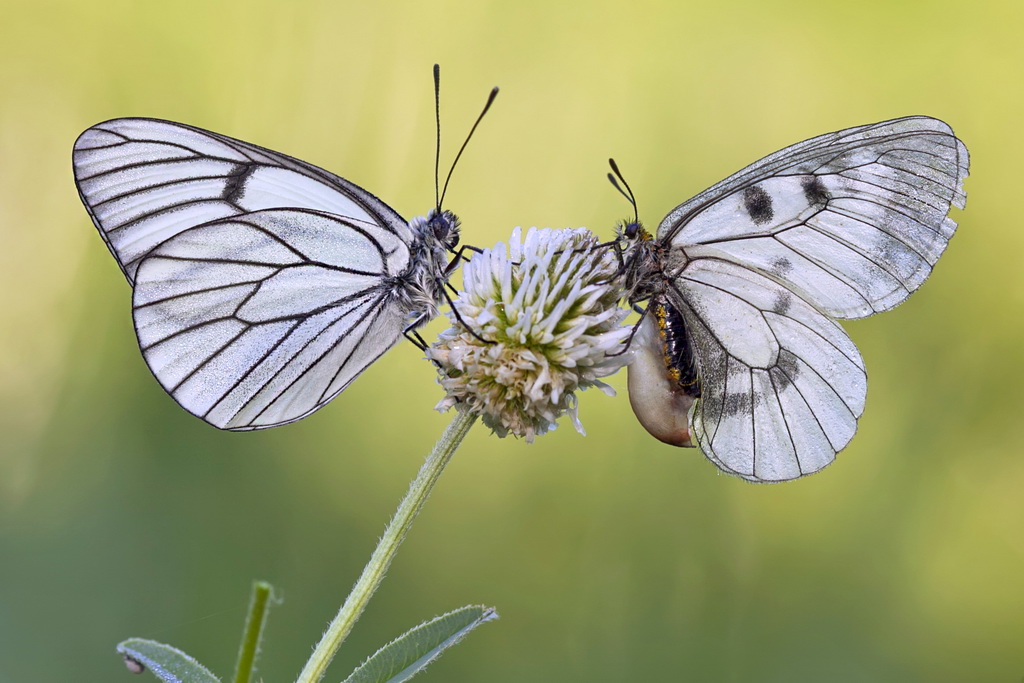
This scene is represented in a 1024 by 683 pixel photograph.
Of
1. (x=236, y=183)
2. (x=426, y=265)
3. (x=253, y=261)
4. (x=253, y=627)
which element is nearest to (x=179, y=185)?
(x=236, y=183)

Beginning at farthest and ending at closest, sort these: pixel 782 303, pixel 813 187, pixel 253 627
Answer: pixel 782 303, pixel 813 187, pixel 253 627

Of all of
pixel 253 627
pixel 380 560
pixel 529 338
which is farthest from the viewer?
pixel 529 338

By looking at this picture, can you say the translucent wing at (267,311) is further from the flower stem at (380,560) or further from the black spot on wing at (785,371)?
the black spot on wing at (785,371)

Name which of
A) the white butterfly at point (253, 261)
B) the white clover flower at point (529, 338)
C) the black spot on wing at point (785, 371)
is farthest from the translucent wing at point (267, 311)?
the black spot on wing at point (785, 371)

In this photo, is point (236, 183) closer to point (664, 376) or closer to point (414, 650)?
point (664, 376)

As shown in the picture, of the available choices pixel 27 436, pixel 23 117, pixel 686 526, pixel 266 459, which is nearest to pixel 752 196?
pixel 686 526

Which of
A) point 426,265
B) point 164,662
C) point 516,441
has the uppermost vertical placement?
point 426,265
